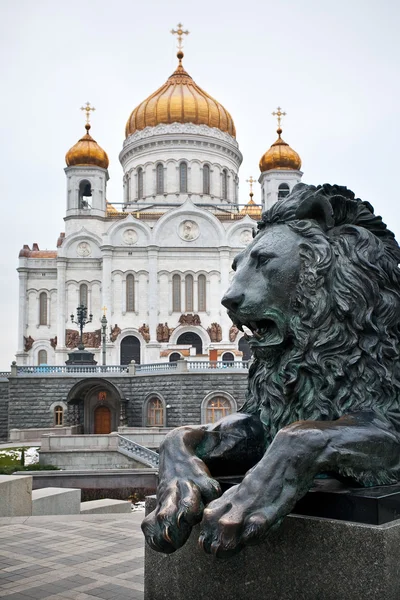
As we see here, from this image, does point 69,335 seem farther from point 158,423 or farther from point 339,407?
point 339,407

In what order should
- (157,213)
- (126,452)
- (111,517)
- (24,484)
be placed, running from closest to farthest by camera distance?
(111,517) → (24,484) → (126,452) → (157,213)

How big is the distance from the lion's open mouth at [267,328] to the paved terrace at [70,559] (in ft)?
6.41

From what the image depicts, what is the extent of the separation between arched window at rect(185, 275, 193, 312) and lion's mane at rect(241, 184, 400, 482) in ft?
136

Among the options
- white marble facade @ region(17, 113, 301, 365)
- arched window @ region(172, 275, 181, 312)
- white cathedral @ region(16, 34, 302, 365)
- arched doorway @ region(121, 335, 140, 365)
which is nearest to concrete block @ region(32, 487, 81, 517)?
white cathedral @ region(16, 34, 302, 365)

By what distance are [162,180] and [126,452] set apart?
33650 millimetres

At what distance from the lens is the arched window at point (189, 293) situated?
4481cm

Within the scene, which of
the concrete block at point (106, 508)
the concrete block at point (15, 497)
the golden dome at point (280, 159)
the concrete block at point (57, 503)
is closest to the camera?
the concrete block at point (15, 497)

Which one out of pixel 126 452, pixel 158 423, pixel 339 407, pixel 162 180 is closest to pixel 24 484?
pixel 339 407

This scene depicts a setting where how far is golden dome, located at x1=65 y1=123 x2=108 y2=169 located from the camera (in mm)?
48219

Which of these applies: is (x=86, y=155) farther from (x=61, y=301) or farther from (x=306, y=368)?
(x=306, y=368)

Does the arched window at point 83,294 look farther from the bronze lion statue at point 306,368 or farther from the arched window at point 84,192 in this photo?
the bronze lion statue at point 306,368

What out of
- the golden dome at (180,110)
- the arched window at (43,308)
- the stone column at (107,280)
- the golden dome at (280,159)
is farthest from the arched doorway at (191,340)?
the golden dome at (180,110)

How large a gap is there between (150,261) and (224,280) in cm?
547

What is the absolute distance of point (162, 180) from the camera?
168 feet
